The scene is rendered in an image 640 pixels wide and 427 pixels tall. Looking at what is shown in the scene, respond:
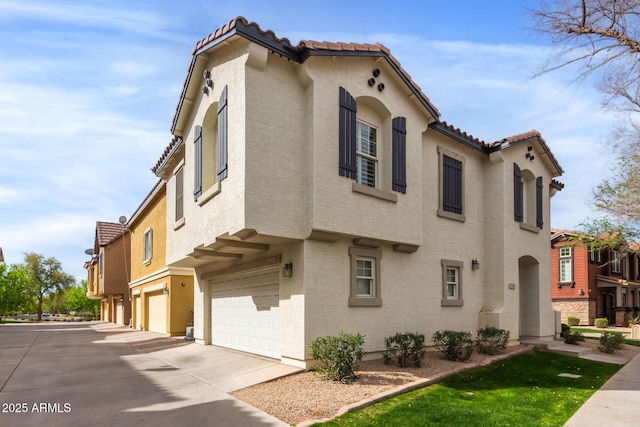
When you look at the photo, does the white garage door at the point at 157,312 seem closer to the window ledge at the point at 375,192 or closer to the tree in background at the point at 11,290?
the window ledge at the point at 375,192

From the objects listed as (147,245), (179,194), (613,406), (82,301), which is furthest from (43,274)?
(613,406)

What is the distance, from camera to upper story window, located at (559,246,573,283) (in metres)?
33.1

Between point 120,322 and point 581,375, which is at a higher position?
point 581,375

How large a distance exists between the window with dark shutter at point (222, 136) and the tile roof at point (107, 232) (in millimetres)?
24045

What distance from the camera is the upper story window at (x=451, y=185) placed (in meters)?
14.7

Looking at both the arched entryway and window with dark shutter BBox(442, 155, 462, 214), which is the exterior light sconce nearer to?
window with dark shutter BBox(442, 155, 462, 214)

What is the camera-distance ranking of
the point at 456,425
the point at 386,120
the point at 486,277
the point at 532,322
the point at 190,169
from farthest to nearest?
the point at 532,322, the point at 486,277, the point at 190,169, the point at 386,120, the point at 456,425

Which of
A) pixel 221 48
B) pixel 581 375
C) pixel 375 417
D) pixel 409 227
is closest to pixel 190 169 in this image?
pixel 221 48

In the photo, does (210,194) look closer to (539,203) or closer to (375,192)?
(375,192)

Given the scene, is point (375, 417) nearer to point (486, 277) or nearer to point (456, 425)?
point (456, 425)

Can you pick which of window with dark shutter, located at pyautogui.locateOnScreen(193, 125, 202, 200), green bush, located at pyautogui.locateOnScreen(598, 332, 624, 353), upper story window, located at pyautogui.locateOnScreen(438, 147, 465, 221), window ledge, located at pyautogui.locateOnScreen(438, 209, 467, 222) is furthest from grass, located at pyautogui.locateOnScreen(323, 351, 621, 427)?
window with dark shutter, located at pyautogui.locateOnScreen(193, 125, 202, 200)

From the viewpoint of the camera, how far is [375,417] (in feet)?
25.1

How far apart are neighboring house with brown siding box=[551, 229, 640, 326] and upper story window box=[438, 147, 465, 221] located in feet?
64.1

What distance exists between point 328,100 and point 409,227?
13.1 ft
